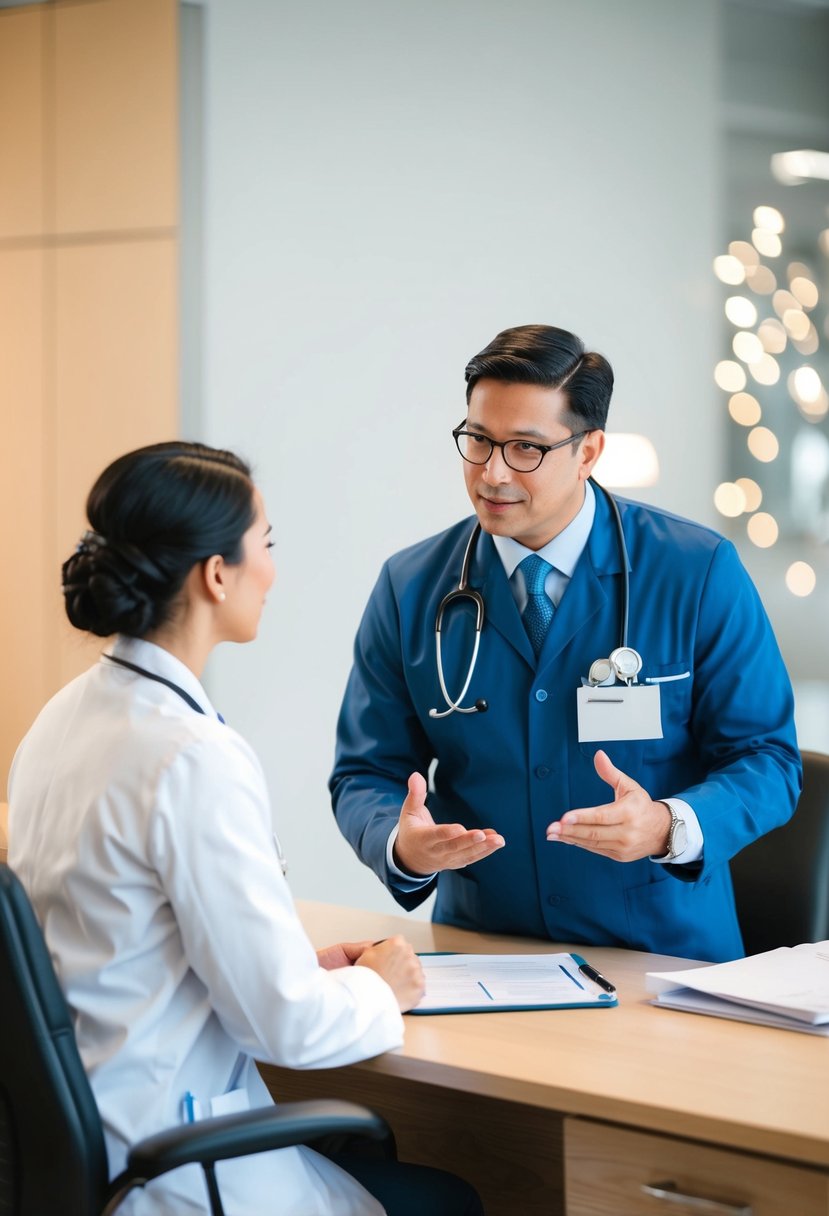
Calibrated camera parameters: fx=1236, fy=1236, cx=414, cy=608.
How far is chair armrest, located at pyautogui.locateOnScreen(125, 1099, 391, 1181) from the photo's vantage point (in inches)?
52.6

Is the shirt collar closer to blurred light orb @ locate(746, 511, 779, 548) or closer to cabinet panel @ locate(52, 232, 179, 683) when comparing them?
cabinet panel @ locate(52, 232, 179, 683)

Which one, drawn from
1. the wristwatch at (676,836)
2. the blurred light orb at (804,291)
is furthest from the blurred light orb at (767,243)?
the wristwatch at (676,836)

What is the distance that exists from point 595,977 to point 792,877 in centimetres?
60

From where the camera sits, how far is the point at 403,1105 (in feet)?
6.80

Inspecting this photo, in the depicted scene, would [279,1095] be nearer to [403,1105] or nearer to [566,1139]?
[403,1105]

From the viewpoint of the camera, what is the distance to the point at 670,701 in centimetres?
215

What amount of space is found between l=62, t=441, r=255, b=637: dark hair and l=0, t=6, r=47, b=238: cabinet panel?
10.5 feet

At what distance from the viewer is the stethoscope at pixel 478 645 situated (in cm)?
208

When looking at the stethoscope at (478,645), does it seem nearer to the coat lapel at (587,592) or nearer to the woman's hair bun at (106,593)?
the coat lapel at (587,592)

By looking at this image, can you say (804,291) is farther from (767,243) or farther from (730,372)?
(730,372)

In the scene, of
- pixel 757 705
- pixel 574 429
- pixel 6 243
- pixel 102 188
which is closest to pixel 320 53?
pixel 102 188

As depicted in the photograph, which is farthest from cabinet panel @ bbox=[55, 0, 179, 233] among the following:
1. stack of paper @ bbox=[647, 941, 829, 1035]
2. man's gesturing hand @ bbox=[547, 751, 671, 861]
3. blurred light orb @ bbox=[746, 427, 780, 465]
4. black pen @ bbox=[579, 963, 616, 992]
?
stack of paper @ bbox=[647, 941, 829, 1035]

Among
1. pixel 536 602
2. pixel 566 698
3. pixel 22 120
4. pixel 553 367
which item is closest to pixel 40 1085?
pixel 566 698

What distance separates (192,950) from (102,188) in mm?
3491
